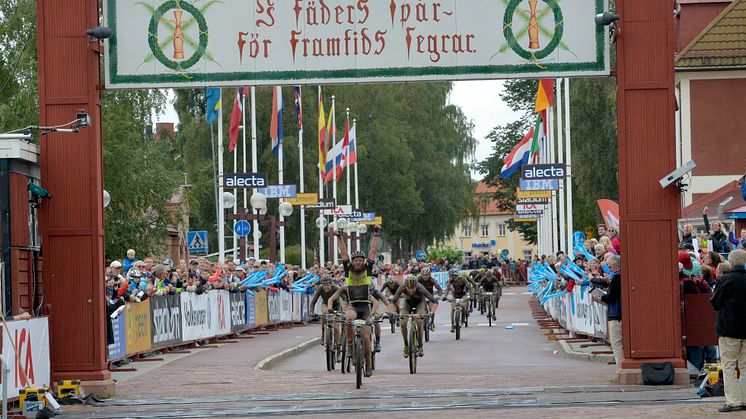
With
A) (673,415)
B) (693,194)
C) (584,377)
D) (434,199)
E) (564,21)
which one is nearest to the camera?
(673,415)

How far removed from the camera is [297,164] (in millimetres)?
76062

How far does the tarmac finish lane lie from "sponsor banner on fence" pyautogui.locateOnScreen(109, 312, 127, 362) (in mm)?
773

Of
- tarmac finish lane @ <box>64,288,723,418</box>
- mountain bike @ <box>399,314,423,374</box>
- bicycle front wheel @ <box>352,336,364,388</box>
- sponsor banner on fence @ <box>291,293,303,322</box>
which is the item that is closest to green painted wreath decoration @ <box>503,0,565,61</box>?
tarmac finish lane @ <box>64,288,723,418</box>

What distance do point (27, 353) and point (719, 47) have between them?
34.4 metres

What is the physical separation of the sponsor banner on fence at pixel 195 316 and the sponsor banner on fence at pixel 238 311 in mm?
2491

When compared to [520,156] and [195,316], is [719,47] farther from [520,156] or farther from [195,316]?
[195,316]

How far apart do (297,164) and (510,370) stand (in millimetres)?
53678

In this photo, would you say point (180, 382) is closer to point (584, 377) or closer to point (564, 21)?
point (584, 377)

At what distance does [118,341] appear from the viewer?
2395cm

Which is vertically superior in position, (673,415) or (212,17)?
(212,17)

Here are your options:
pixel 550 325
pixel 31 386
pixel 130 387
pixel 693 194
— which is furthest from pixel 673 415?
pixel 693 194

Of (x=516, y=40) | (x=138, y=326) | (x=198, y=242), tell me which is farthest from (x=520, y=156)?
(x=516, y=40)

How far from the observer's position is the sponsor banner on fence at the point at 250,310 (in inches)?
1455

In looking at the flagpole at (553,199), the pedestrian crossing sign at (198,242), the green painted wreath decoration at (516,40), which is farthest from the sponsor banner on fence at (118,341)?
the flagpole at (553,199)
